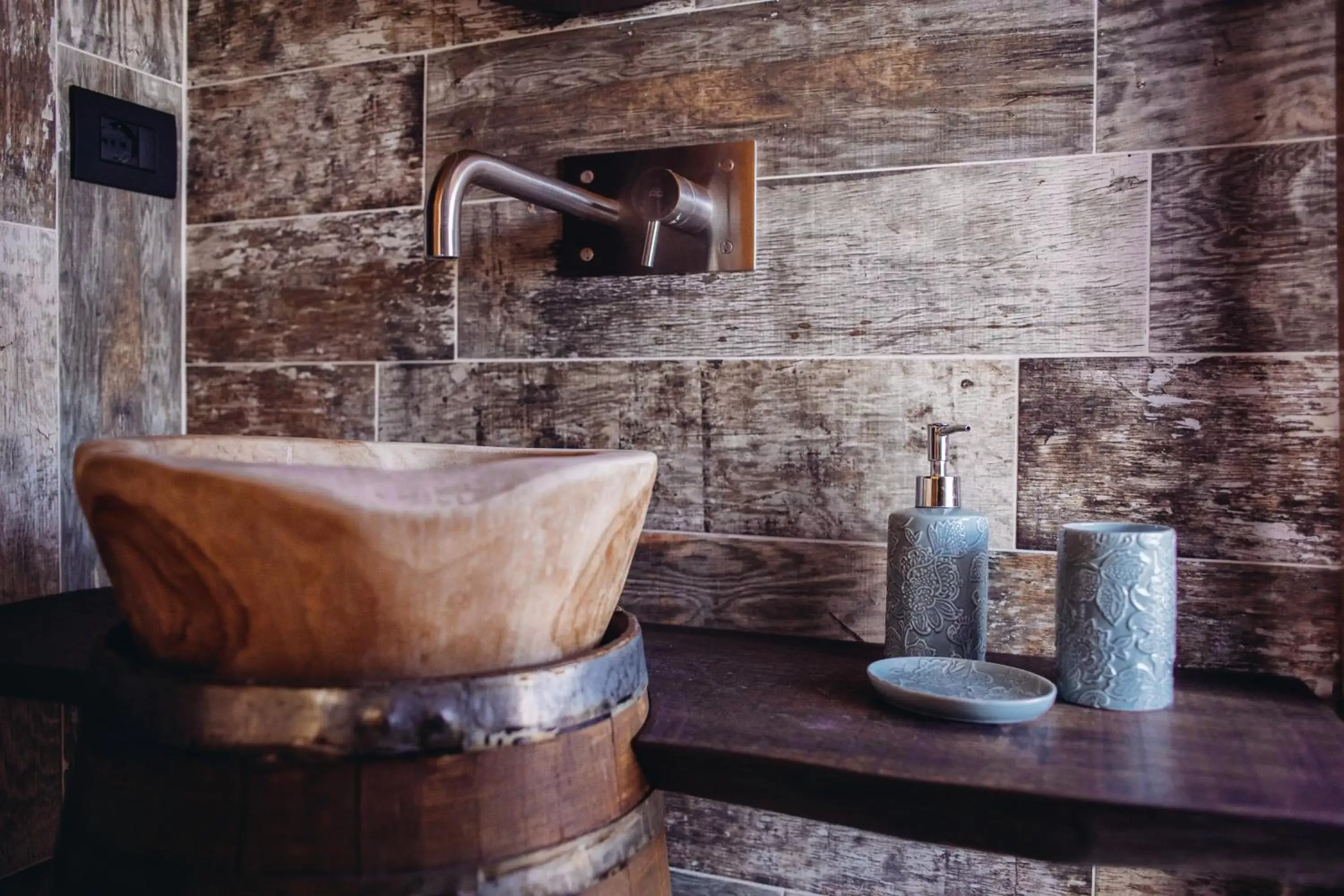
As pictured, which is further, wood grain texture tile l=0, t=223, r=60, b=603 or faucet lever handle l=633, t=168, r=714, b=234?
wood grain texture tile l=0, t=223, r=60, b=603

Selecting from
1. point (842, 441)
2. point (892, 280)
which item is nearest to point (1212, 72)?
point (892, 280)

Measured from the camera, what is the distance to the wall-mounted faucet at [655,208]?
91 centimetres

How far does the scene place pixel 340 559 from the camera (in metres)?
0.47

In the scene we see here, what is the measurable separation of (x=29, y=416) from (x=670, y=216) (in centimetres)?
74

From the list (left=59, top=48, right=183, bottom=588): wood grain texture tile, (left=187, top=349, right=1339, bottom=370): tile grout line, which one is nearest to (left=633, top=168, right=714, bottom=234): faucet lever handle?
(left=187, top=349, right=1339, bottom=370): tile grout line

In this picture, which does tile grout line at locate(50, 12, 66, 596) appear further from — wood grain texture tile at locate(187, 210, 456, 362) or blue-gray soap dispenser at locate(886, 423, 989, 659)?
blue-gray soap dispenser at locate(886, 423, 989, 659)

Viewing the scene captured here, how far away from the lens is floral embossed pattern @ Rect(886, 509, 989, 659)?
0.77 m

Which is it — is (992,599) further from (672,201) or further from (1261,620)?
(672,201)

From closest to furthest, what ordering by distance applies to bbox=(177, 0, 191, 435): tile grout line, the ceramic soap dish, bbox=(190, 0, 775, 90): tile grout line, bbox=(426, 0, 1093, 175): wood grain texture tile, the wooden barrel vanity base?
the wooden barrel vanity base
the ceramic soap dish
bbox=(426, 0, 1093, 175): wood grain texture tile
bbox=(190, 0, 775, 90): tile grout line
bbox=(177, 0, 191, 435): tile grout line

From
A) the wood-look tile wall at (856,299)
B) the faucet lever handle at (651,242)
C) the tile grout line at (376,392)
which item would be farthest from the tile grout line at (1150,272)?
the tile grout line at (376,392)

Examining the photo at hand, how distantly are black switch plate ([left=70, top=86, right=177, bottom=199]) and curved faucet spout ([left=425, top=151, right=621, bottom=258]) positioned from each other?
1.77 ft

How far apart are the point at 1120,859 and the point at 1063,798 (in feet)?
0.16

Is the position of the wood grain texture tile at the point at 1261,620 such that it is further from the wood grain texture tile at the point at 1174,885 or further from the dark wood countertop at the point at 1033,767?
the wood grain texture tile at the point at 1174,885

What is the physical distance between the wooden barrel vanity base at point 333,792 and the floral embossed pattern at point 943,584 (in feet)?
1.18
